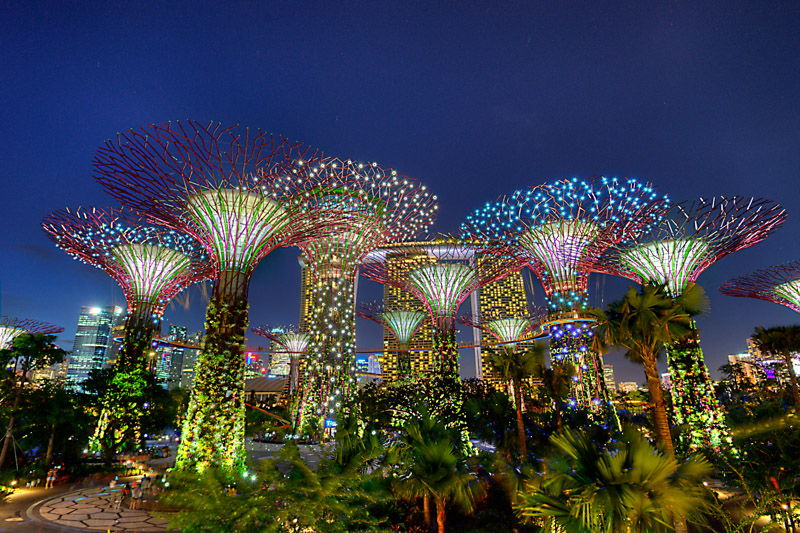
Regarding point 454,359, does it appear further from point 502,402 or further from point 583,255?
point 583,255

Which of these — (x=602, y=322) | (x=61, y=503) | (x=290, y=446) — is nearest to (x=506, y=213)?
(x=602, y=322)

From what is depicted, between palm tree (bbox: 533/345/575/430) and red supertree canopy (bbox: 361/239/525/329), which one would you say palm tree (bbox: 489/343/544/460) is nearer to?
palm tree (bbox: 533/345/575/430)

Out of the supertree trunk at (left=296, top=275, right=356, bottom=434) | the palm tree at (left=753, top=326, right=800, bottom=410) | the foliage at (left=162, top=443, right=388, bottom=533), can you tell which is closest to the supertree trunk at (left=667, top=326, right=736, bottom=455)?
the palm tree at (left=753, top=326, right=800, bottom=410)

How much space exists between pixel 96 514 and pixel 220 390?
5292 mm

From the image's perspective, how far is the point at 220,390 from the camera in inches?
494

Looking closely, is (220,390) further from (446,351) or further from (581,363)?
(581,363)

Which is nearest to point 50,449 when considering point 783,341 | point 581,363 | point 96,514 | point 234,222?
point 96,514

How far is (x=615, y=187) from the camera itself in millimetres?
18156

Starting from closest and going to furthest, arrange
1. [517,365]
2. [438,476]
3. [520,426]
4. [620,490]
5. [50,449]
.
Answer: [620,490] < [438,476] < [520,426] < [517,365] < [50,449]

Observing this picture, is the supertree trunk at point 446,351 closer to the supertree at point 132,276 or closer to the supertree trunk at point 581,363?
the supertree trunk at point 581,363

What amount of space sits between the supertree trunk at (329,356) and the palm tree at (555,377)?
7806 millimetres

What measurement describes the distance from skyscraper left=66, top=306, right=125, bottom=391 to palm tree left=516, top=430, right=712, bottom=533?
A: 6128 inches

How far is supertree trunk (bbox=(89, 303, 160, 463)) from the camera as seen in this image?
19.6 metres

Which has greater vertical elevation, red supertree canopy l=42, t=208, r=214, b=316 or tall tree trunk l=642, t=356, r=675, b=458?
red supertree canopy l=42, t=208, r=214, b=316
